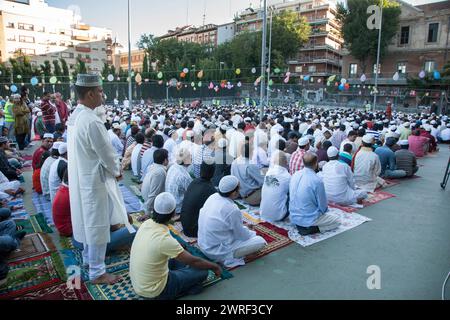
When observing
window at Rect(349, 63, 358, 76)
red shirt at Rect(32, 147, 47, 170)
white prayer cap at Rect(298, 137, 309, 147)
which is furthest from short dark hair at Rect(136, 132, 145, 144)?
window at Rect(349, 63, 358, 76)

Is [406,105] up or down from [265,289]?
up

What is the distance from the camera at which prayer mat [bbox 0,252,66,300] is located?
3.22 m

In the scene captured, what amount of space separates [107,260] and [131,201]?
2.09 m

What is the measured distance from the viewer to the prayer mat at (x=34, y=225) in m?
4.55

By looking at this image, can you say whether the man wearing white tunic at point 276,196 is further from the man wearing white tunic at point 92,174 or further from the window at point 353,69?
the window at point 353,69

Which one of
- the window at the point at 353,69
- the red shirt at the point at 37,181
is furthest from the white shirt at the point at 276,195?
the window at the point at 353,69

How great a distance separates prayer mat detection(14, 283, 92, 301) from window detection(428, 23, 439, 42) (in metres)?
36.3

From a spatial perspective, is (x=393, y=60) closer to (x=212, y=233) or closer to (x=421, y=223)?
(x=421, y=223)

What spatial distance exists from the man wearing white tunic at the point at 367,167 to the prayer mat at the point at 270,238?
2719 mm

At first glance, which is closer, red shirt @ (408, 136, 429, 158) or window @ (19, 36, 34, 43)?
red shirt @ (408, 136, 429, 158)

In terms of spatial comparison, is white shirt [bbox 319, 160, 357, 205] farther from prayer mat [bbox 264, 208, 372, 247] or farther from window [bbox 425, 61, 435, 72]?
window [bbox 425, 61, 435, 72]
